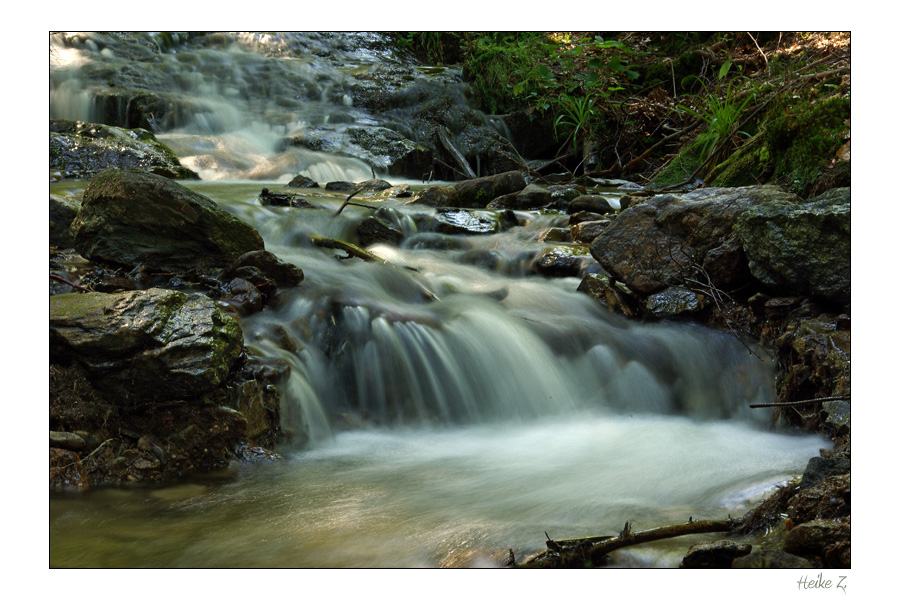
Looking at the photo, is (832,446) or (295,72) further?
(295,72)

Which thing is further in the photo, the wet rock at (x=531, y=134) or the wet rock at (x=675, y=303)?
the wet rock at (x=531, y=134)

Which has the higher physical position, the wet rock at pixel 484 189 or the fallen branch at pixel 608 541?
the wet rock at pixel 484 189

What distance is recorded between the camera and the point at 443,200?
657cm

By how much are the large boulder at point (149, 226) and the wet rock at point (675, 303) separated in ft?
8.51

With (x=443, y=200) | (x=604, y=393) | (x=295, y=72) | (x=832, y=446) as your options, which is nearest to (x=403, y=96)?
(x=295, y=72)

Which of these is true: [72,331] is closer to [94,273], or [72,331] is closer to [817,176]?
[94,273]

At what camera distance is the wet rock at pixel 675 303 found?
3.75 meters

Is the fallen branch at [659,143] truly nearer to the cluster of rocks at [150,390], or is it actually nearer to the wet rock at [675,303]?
the wet rock at [675,303]

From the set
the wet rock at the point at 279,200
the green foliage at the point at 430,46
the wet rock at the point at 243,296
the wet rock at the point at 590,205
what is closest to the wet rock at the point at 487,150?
the green foliage at the point at 430,46

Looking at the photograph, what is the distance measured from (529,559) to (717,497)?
0.88 m

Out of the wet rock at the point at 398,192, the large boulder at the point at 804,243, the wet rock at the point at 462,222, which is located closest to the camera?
the large boulder at the point at 804,243

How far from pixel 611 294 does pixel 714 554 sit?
8.20ft

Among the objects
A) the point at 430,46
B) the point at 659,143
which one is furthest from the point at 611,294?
the point at 430,46

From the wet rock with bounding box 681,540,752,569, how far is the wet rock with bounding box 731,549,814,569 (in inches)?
1.0
